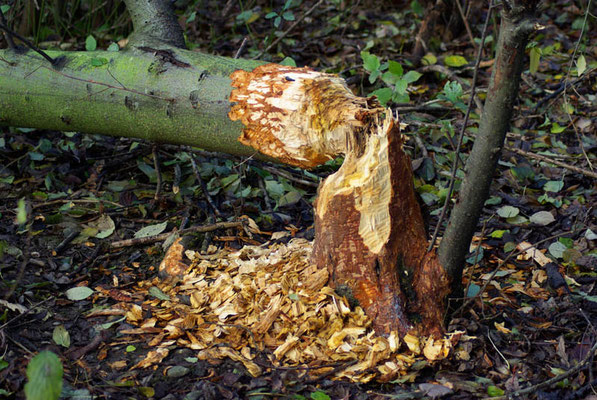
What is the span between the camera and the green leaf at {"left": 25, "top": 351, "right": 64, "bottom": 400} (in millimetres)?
1474

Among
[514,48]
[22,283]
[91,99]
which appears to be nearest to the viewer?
[514,48]

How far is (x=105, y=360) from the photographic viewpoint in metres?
2.10

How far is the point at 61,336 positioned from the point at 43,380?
759mm

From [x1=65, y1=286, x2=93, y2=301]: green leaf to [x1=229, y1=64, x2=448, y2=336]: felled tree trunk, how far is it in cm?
98

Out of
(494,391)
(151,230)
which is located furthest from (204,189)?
(494,391)

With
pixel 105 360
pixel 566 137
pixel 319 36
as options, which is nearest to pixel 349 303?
pixel 105 360


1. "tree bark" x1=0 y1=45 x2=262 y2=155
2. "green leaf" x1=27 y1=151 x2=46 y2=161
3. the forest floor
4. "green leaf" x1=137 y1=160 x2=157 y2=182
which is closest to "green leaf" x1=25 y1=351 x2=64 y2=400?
the forest floor

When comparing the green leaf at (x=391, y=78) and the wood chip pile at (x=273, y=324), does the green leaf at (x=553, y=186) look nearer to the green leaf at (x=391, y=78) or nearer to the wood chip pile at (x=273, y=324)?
the green leaf at (x=391, y=78)

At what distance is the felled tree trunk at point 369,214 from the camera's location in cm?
212

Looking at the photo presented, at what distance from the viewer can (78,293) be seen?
2.49 metres

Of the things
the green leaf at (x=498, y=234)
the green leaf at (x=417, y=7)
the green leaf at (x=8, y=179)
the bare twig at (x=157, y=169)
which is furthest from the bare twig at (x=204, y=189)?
the green leaf at (x=417, y=7)

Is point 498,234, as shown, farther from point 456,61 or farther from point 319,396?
point 456,61

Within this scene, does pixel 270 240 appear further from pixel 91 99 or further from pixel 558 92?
pixel 558 92

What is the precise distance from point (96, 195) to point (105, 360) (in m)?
1.34
